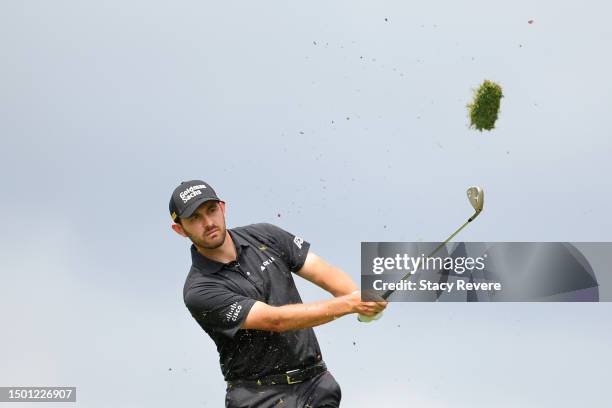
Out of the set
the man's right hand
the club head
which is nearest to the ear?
the man's right hand

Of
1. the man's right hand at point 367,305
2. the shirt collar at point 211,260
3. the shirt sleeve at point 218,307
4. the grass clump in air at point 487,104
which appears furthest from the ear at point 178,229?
the grass clump in air at point 487,104

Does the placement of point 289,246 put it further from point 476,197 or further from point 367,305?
point 476,197

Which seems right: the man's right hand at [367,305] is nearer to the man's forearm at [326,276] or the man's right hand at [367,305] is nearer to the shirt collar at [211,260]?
the man's forearm at [326,276]

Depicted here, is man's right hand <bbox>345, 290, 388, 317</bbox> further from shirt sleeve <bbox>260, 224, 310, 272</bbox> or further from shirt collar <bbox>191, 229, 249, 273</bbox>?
shirt collar <bbox>191, 229, 249, 273</bbox>

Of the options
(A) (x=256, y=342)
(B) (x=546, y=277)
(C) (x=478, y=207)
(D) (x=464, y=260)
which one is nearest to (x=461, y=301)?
(D) (x=464, y=260)

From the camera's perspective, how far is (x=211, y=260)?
7098 millimetres

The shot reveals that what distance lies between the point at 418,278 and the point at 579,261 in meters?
2.09

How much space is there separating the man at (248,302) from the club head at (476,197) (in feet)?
3.88

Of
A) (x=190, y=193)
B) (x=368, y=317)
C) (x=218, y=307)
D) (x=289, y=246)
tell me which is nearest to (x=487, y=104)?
(x=289, y=246)

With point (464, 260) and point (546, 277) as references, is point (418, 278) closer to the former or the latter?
point (464, 260)

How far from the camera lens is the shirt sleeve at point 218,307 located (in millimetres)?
6754

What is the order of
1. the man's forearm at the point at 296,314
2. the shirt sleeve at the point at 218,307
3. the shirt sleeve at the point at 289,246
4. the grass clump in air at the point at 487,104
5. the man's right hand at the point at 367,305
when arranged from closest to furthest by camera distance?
the man's right hand at the point at 367,305 → the man's forearm at the point at 296,314 → the shirt sleeve at the point at 218,307 → the shirt sleeve at the point at 289,246 → the grass clump in air at the point at 487,104

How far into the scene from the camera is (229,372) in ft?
23.2

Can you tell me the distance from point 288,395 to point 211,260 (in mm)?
1238
